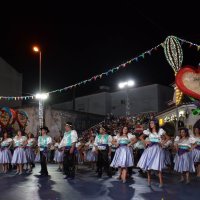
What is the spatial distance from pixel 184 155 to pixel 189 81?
429 cm

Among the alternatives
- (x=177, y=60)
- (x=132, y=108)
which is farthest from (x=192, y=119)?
(x=132, y=108)

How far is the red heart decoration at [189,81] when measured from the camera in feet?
22.5

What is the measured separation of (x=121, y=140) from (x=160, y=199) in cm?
346

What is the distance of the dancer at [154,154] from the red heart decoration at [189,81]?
258 cm

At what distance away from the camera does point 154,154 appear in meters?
9.20

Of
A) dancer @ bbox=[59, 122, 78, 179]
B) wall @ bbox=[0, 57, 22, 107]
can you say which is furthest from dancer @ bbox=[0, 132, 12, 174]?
wall @ bbox=[0, 57, 22, 107]

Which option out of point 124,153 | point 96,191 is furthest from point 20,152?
point 96,191

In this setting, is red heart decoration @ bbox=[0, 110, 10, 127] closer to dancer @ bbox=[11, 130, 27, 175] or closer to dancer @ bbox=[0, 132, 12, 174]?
dancer @ bbox=[0, 132, 12, 174]

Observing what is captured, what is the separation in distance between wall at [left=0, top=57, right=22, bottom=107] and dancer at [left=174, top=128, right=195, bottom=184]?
25.0 meters

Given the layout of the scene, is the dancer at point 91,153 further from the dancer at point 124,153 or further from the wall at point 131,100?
the wall at point 131,100

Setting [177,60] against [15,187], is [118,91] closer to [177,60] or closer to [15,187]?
[177,60]

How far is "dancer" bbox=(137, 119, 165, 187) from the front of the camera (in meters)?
9.08

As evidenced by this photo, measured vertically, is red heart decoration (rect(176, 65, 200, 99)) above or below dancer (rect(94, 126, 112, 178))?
above

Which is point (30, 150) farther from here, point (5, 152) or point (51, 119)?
point (51, 119)
